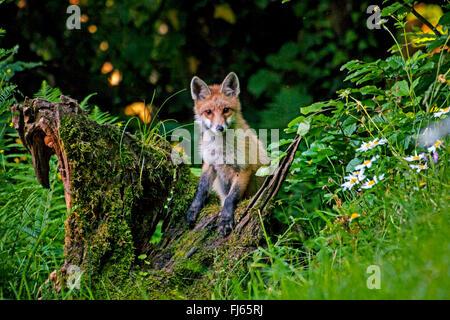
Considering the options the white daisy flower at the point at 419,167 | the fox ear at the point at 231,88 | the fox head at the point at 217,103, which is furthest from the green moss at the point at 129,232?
the fox ear at the point at 231,88

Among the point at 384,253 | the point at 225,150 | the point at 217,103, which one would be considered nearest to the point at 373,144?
the point at 384,253

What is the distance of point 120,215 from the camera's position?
3586 millimetres

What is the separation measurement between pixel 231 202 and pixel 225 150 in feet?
2.52

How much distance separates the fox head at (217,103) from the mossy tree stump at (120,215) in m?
1.05

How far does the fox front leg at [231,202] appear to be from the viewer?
377cm


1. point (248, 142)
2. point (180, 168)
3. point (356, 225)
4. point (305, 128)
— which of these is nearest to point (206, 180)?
point (180, 168)

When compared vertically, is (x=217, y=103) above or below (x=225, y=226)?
above

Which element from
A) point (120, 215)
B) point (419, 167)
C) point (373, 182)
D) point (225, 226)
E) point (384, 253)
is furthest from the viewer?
point (225, 226)

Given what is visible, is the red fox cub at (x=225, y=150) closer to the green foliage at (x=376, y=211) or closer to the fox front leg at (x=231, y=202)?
the fox front leg at (x=231, y=202)

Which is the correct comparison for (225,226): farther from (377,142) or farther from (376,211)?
(377,142)

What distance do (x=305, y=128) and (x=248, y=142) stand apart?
1.27 meters

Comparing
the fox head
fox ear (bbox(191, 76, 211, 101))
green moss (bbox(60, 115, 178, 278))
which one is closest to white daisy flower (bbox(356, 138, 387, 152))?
the fox head

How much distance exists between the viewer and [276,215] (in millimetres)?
4316
